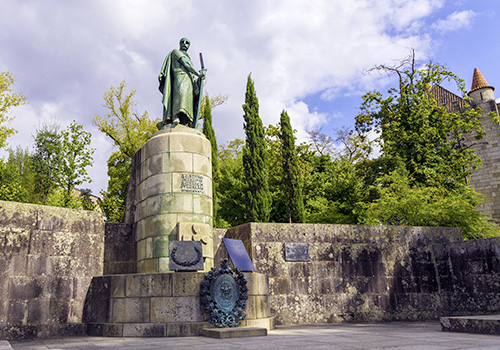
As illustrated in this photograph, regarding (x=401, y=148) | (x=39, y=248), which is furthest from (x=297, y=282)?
(x=401, y=148)

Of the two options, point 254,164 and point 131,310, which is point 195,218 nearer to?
point 131,310

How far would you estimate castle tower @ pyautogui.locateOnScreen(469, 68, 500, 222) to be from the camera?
30.8 m

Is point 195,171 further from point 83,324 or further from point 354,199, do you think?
point 354,199

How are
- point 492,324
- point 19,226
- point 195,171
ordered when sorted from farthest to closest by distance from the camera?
point 195,171 → point 19,226 → point 492,324

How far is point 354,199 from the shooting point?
863 inches

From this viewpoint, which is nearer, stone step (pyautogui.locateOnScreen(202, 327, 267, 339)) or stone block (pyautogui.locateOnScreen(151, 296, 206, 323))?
stone step (pyautogui.locateOnScreen(202, 327, 267, 339))

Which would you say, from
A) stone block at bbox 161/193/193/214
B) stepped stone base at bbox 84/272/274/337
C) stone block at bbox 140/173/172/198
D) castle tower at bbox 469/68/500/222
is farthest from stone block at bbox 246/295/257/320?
castle tower at bbox 469/68/500/222

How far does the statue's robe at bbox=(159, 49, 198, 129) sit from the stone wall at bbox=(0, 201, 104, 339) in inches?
152

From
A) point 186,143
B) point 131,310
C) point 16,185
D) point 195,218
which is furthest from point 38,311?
point 16,185

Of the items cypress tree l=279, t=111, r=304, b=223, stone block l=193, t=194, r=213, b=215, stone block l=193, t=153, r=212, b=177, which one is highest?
cypress tree l=279, t=111, r=304, b=223

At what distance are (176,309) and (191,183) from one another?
137 inches

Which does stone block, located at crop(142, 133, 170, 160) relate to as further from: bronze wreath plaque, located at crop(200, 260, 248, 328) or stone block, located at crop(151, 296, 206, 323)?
stone block, located at crop(151, 296, 206, 323)

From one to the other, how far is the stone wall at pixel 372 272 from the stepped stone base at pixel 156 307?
2268 mm

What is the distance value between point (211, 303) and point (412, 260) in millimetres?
7123
